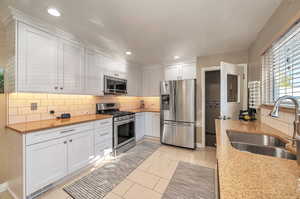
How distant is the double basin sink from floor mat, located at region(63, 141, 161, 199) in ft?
5.77

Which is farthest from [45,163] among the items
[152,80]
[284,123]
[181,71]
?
[181,71]

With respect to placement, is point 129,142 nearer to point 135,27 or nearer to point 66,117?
point 66,117

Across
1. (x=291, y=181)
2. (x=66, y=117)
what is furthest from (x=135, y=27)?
(x=291, y=181)

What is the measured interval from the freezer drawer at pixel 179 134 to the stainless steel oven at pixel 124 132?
89cm

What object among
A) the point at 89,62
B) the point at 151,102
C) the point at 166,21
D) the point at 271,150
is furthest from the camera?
the point at 151,102

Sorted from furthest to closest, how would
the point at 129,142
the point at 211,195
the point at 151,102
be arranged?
the point at 151,102
the point at 129,142
the point at 211,195

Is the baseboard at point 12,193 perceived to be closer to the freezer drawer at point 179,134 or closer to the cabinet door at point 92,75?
the cabinet door at point 92,75

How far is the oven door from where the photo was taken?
269 cm

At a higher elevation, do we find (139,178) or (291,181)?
(291,181)

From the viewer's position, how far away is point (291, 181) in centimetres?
56

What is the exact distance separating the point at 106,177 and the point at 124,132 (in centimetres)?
113

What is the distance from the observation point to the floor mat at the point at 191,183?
1.62m

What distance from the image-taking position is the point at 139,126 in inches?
143

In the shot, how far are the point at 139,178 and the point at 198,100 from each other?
234 cm
